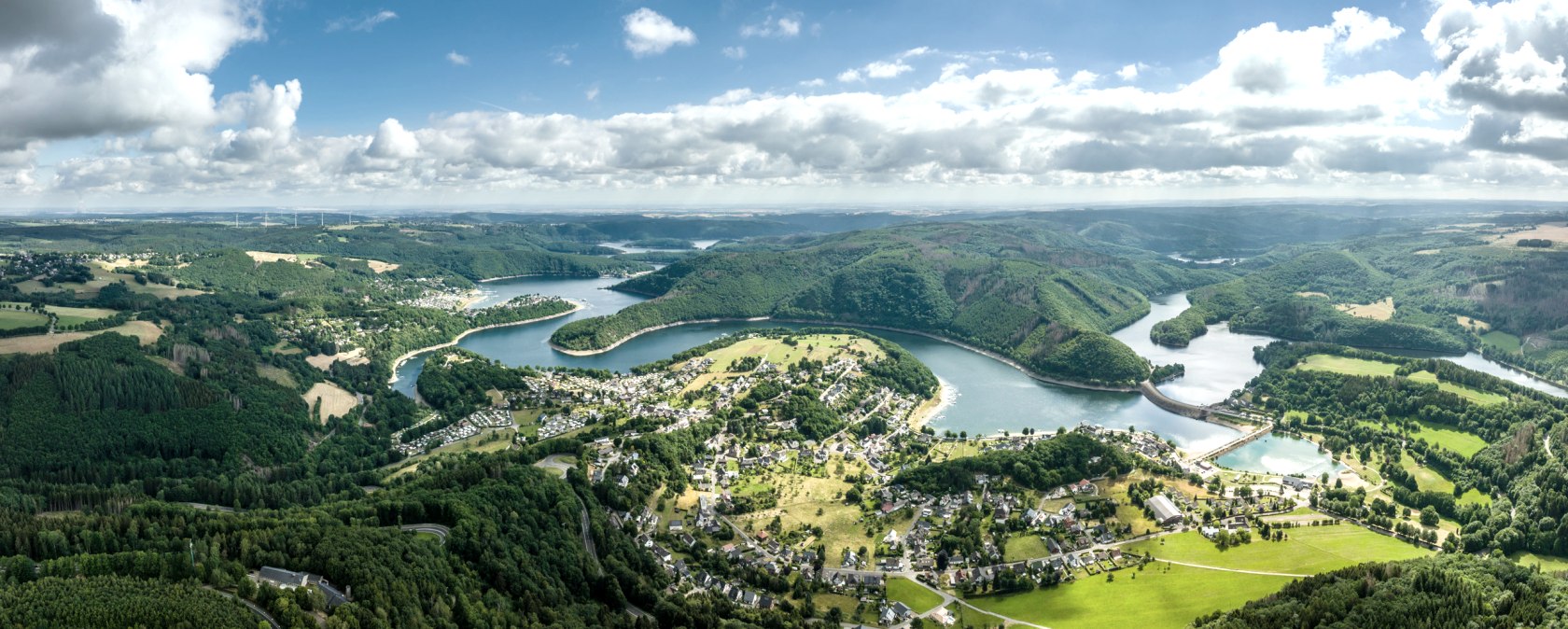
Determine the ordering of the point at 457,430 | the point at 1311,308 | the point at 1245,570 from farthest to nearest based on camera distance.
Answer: the point at 1311,308, the point at 457,430, the point at 1245,570

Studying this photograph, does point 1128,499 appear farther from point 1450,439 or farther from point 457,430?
point 457,430

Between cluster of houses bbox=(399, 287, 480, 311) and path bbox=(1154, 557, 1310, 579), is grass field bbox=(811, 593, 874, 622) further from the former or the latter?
cluster of houses bbox=(399, 287, 480, 311)

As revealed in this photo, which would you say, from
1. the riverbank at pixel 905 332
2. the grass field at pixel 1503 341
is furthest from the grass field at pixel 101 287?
the grass field at pixel 1503 341

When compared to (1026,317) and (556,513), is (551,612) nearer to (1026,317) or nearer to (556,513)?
(556,513)

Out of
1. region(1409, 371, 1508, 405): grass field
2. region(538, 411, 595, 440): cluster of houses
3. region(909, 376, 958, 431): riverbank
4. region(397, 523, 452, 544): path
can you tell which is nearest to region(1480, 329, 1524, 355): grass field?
region(1409, 371, 1508, 405): grass field

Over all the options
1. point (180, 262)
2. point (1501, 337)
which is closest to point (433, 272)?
point (180, 262)

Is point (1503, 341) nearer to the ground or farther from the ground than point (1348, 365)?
nearer to the ground

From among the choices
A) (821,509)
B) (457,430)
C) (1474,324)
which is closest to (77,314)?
(457,430)
